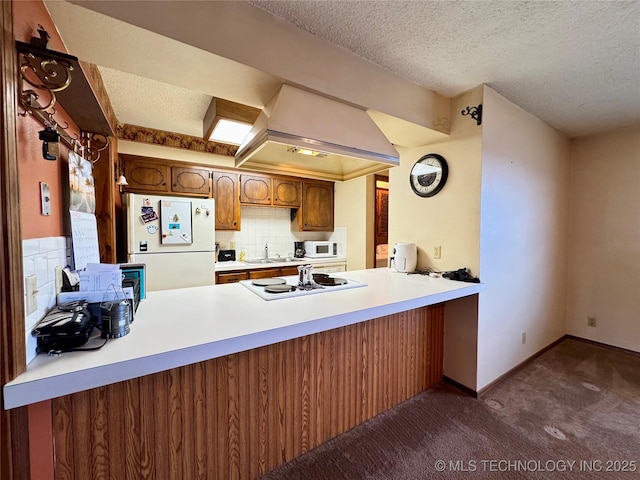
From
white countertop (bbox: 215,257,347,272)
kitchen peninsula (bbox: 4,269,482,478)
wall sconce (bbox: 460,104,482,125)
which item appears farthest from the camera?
white countertop (bbox: 215,257,347,272)

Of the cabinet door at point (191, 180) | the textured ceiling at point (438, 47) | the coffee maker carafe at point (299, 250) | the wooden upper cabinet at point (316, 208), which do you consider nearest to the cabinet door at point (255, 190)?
the cabinet door at point (191, 180)

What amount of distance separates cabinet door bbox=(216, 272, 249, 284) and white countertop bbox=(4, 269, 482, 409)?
4.81 ft

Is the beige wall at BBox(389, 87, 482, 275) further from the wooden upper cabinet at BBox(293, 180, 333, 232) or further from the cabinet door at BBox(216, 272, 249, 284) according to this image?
the cabinet door at BBox(216, 272, 249, 284)

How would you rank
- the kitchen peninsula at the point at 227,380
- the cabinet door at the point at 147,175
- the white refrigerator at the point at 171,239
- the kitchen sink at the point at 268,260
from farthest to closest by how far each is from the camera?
the kitchen sink at the point at 268,260
the cabinet door at the point at 147,175
the white refrigerator at the point at 171,239
the kitchen peninsula at the point at 227,380

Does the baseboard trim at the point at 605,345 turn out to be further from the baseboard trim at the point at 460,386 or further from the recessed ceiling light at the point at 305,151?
the recessed ceiling light at the point at 305,151

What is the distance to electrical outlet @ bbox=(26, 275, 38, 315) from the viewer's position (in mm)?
791

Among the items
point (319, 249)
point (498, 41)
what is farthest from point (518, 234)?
point (319, 249)

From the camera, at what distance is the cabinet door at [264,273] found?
3254 millimetres

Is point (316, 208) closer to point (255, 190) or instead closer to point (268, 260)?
point (255, 190)

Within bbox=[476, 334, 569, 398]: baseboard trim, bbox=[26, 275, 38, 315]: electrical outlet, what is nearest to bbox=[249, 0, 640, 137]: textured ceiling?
bbox=[26, 275, 38, 315]: electrical outlet

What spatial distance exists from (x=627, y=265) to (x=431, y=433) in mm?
2787

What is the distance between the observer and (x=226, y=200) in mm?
3357

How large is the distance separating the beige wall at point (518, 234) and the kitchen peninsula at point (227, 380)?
526mm

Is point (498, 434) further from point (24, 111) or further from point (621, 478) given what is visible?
point (24, 111)
